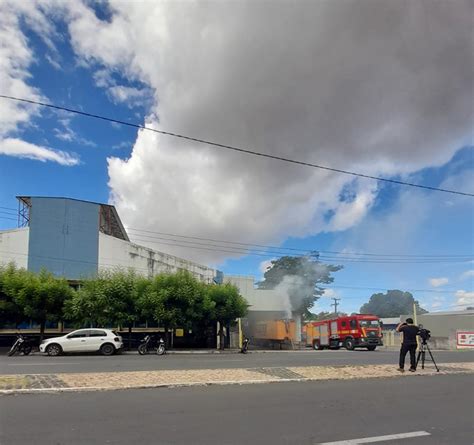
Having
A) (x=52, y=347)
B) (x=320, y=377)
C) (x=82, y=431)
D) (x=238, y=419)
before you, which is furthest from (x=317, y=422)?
(x=52, y=347)

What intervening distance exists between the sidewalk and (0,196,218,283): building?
26.3 metres

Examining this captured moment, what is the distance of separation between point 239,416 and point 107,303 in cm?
2486

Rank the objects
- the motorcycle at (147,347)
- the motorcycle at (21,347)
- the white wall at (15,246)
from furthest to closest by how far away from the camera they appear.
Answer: the white wall at (15,246) → the motorcycle at (147,347) → the motorcycle at (21,347)

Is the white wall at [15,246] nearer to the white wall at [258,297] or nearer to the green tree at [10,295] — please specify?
the green tree at [10,295]

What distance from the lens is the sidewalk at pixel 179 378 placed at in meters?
9.95

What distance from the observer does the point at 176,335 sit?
119 feet

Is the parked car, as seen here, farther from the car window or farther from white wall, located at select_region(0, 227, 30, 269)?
white wall, located at select_region(0, 227, 30, 269)

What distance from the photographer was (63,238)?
39.8 meters

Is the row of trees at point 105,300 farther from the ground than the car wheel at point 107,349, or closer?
farther from the ground

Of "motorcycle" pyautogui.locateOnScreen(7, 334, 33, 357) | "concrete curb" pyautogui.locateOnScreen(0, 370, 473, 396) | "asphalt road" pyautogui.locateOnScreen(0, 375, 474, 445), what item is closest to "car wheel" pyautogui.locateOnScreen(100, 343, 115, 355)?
"motorcycle" pyautogui.locateOnScreen(7, 334, 33, 357)

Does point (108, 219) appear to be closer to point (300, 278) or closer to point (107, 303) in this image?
point (107, 303)

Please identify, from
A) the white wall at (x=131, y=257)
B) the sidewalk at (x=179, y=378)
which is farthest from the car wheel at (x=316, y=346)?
the sidewalk at (x=179, y=378)

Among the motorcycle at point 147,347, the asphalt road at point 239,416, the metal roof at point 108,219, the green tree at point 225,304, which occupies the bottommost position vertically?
the motorcycle at point 147,347

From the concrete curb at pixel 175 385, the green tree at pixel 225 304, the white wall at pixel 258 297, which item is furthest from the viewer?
the white wall at pixel 258 297
